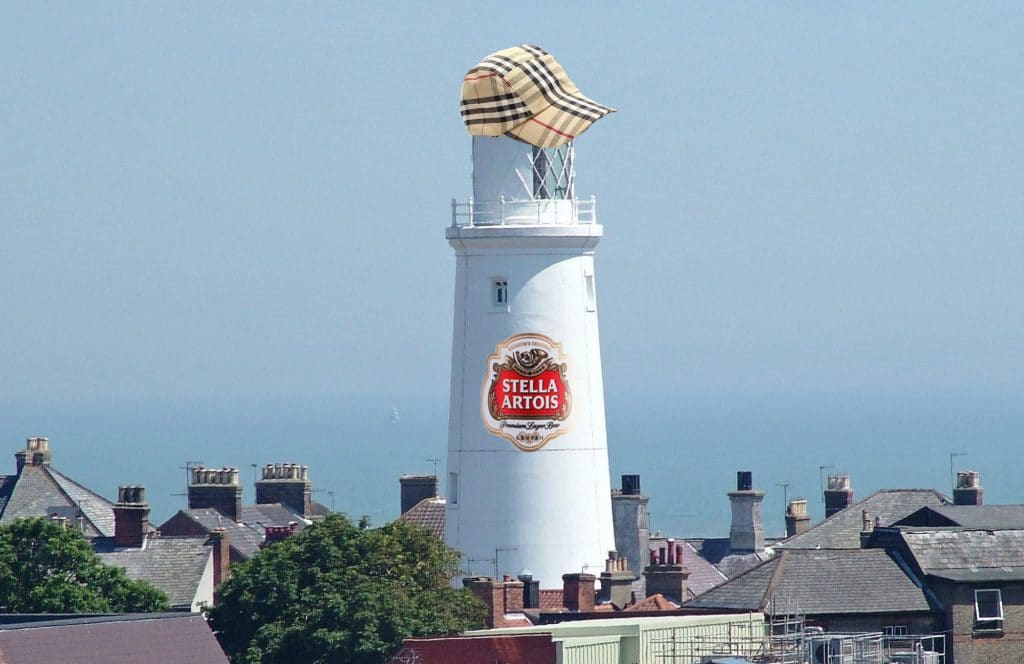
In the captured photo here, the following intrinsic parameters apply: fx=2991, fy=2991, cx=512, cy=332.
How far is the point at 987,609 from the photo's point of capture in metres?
63.9

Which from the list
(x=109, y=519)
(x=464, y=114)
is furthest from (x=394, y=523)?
(x=109, y=519)

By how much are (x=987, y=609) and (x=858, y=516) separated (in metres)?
20.0

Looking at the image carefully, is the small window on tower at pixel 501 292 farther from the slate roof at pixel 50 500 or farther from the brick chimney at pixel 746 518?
the brick chimney at pixel 746 518

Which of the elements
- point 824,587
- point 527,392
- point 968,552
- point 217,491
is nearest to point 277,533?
point 217,491

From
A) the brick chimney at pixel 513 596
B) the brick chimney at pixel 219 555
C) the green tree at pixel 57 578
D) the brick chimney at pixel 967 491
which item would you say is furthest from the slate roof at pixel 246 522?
the brick chimney at pixel 967 491

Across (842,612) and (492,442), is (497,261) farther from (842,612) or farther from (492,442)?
(842,612)

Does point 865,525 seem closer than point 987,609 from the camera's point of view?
No

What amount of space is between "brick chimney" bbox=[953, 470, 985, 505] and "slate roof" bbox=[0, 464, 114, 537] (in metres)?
24.9

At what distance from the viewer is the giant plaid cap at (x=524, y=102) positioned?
238 ft

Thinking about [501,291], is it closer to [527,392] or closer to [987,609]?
[527,392]

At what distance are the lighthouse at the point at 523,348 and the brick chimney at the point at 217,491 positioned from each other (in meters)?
17.0

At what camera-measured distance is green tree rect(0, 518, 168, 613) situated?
61.6 meters

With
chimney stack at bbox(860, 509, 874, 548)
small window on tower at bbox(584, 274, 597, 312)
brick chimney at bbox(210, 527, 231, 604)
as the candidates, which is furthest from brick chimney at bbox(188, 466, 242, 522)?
small window on tower at bbox(584, 274, 597, 312)

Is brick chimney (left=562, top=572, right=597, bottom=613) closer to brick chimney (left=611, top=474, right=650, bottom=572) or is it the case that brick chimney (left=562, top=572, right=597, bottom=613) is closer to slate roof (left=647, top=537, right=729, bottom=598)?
slate roof (left=647, top=537, right=729, bottom=598)
